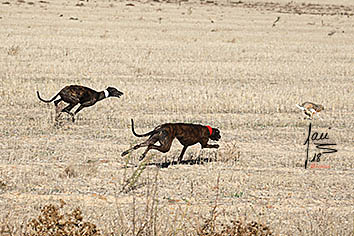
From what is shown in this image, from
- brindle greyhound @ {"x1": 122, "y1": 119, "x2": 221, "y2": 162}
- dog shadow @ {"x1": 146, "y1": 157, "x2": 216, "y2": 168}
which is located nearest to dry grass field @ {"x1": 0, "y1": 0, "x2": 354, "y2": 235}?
dog shadow @ {"x1": 146, "y1": 157, "x2": 216, "y2": 168}

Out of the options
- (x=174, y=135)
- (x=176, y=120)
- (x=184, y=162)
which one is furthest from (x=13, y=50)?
(x=174, y=135)

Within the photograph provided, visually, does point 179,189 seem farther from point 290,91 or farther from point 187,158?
point 290,91

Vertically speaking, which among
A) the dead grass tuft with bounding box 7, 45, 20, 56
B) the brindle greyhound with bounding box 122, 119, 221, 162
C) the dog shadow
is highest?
the dead grass tuft with bounding box 7, 45, 20, 56


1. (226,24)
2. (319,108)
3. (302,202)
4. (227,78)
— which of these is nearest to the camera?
(302,202)

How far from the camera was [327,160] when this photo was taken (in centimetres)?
899

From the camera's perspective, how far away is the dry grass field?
645 cm

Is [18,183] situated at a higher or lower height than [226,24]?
lower

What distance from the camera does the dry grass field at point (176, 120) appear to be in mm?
6449

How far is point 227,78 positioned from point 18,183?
34.2ft

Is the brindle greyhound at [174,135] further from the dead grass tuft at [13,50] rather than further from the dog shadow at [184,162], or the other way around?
the dead grass tuft at [13,50]

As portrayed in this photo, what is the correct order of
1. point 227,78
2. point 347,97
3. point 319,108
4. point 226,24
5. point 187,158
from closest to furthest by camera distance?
point 187,158 < point 319,108 < point 347,97 < point 227,78 < point 226,24

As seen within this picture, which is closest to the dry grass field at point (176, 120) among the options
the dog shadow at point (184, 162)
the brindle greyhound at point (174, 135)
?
the dog shadow at point (184, 162)

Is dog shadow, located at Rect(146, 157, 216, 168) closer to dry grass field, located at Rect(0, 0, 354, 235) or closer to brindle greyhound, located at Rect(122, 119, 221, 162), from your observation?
dry grass field, located at Rect(0, 0, 354, 235)

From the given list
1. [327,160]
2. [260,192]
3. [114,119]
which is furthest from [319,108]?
[260,192]
